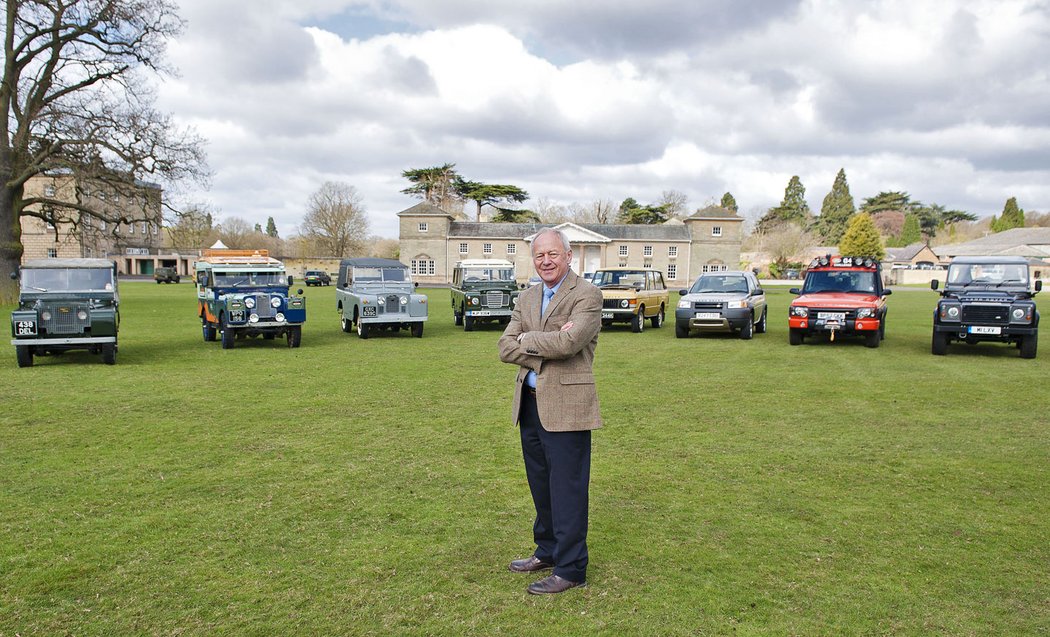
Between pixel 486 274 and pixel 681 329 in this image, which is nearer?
pixel 681 329

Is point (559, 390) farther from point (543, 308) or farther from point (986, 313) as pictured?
point (986, 313)

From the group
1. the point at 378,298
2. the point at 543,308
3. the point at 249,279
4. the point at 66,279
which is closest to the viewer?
the point at 543,308

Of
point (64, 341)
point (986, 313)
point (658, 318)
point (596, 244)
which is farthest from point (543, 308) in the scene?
point (596, 244)

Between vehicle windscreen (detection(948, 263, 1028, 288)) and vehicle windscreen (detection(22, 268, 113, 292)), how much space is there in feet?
56.7

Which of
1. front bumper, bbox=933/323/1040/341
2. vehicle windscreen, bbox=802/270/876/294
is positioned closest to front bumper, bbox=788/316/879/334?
vehicle windscreen, bbox=802/270/876/294

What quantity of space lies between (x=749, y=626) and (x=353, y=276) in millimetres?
17008

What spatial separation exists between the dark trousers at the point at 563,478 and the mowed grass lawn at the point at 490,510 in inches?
8.4

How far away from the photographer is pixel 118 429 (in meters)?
7.96

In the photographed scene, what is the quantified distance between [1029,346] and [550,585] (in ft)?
46.2

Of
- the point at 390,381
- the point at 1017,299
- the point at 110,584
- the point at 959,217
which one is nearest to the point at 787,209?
the point at 959,217

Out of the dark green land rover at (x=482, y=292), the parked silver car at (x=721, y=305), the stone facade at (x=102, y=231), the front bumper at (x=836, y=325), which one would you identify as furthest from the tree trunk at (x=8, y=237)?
the front bumper at (x=836, y=325)

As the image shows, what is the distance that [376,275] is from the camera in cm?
1944

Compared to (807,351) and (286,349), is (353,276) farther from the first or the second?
(807,351)

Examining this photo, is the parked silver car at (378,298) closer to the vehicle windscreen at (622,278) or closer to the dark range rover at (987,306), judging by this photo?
the vehicle windscreen at (622,278)
